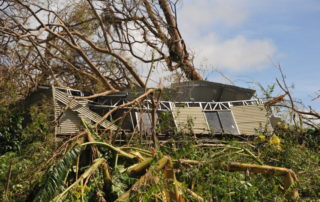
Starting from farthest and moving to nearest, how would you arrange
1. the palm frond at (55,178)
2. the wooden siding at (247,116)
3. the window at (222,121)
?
the wooden siding at (247,116) → the window at (222,121) → the palm frond at (55,178)

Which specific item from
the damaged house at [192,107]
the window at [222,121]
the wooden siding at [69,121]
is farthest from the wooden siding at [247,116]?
the wooden siding at [69,121]

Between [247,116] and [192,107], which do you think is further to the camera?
[247,116]

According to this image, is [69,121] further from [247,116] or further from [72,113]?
[247,116]

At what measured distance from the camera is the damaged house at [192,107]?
11.6 meters

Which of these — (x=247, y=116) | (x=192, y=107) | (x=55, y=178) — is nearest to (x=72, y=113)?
(x=192, y=107)

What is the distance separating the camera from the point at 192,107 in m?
13.6

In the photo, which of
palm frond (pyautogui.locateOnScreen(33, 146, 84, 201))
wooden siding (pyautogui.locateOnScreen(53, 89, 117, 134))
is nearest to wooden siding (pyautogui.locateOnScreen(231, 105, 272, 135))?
wooden siding (pyautogui.locateOnScreen(53, 89, 117, 134))

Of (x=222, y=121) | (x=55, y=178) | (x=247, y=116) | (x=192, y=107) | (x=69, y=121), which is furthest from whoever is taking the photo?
(x=247, y=116)

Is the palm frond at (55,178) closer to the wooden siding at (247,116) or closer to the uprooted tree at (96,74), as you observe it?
the uprooted tree at (96,74)

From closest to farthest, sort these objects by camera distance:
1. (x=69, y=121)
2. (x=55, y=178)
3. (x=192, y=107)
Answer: (x=55, y=178), (x=69, y=121), (x=192, y=107)

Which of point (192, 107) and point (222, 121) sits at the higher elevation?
point (192, 107)

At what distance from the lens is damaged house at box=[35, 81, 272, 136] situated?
38.0ft

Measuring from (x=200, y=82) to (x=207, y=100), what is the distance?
1.20 metres

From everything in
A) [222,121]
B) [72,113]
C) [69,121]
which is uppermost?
[72,113]
